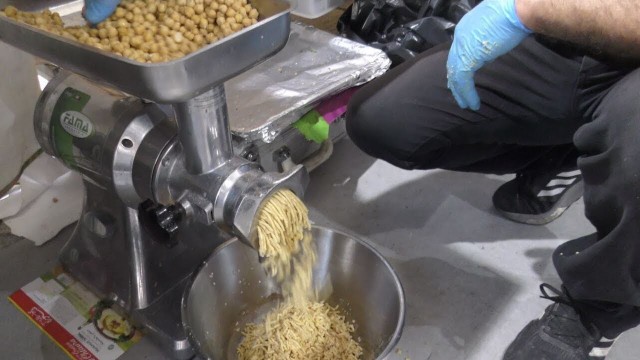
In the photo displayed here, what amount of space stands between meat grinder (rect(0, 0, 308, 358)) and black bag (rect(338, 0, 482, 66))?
680 mm

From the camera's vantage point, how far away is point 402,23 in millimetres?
1514

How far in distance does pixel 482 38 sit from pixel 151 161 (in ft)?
1.78

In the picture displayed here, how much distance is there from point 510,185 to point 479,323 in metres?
0.39

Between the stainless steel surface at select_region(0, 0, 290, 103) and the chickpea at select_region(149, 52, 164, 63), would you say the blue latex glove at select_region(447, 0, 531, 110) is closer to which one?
the stainless steel surface at select_region(0, 0, 290, 103)

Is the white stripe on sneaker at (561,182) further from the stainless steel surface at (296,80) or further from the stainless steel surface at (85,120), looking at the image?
the stainless steel surface at (85,120)

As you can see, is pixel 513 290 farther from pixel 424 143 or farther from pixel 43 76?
pixel 43 76

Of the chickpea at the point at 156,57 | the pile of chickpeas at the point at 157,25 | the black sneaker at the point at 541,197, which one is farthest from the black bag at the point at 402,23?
the chickpea at the point at 156,57

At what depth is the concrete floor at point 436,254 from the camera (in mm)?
1056

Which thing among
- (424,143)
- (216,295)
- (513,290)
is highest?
(424,143)

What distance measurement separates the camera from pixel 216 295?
101 cm

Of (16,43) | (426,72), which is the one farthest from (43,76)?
(426,72)

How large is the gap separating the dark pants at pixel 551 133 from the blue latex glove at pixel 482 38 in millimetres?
105

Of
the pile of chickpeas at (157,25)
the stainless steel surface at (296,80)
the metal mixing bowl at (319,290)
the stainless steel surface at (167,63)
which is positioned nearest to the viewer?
the stainless steel surface at (167,63)

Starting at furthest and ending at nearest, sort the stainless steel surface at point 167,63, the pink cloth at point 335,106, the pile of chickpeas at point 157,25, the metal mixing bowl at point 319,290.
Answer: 1. the pink cloth at point 335,106
2. the metal mixing bowl at point 319,290
3. the pile of chickpeas at point 157,25
4. the stainless steel surface at point 167,63
